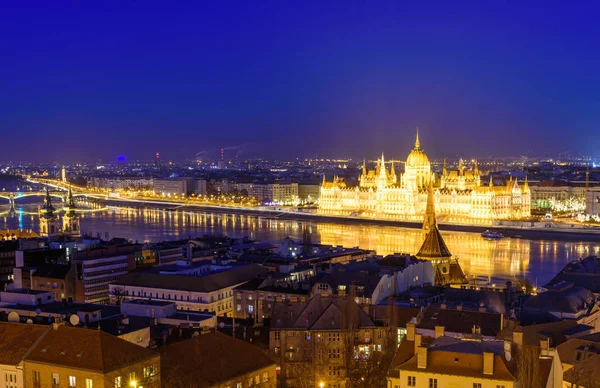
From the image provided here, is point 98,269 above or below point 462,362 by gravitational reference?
below

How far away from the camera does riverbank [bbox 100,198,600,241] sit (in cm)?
4522

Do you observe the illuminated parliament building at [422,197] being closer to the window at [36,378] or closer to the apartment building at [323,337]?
the apartment building at [323,337]

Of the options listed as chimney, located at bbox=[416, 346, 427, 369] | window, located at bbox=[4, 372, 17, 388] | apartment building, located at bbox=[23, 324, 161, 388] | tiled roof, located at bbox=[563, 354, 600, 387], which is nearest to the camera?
chimney, located at bbox=[416, 346, 427, 369]

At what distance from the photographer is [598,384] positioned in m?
9.79

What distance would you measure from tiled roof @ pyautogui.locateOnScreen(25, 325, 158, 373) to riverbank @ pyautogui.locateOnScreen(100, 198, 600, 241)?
38.1m

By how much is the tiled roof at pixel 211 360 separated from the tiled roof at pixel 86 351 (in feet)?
1.55

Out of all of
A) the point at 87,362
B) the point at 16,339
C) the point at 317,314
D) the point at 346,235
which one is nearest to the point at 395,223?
the point at 346,235

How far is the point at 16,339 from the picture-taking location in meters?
10.0

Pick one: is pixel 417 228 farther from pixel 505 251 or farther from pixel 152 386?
pixel 152 386

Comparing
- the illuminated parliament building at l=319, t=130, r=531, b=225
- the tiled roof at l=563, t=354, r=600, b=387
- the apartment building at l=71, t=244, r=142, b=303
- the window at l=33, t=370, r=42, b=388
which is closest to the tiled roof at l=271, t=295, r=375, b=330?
the tiled roof at l=563, t=354, r=600, b=387

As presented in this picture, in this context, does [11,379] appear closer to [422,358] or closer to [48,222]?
[422,358]

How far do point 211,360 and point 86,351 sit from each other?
1.62 metres

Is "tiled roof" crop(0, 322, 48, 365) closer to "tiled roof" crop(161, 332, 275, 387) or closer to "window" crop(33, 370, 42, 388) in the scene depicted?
"window" crop(33, 370, 42, 388)

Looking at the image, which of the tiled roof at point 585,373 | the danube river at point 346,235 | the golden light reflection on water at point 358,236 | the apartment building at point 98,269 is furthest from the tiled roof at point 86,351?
the golden light reflection on water at point 358,236
